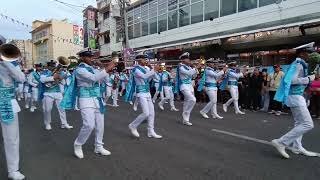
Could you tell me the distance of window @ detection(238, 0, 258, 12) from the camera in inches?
835

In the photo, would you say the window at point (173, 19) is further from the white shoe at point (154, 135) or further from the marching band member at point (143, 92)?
the white shoe at point (154, 135)

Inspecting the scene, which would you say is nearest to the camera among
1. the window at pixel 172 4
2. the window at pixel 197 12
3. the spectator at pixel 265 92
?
the spectator at pixel 265 92

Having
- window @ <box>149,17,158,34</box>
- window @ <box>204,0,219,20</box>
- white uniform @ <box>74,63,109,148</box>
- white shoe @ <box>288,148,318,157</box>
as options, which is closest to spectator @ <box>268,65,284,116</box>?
white shoe @ <box>288,148,318,157</box>

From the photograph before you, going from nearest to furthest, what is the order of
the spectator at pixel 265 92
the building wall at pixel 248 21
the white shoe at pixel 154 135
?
1. the white shoe at pixel 154 135
2. the spectator at pixel 265 92
3. the building wall at pixel 248 21

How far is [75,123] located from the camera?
39.7ft

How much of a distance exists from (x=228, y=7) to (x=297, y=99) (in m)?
17.0

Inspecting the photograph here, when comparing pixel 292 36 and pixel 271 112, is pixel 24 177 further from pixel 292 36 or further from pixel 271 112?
pixel 292 36

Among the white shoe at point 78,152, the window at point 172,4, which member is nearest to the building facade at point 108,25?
the window at point 172,4

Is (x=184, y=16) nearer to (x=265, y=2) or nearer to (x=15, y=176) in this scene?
(x=265, y=2)

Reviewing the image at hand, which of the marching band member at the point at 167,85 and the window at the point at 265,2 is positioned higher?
the window at the point at 265,2

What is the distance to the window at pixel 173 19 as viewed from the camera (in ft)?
95.7

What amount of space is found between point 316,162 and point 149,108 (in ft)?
13.0

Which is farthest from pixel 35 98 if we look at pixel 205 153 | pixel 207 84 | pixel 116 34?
pixel 116 34

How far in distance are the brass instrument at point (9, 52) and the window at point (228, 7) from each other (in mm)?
18687
